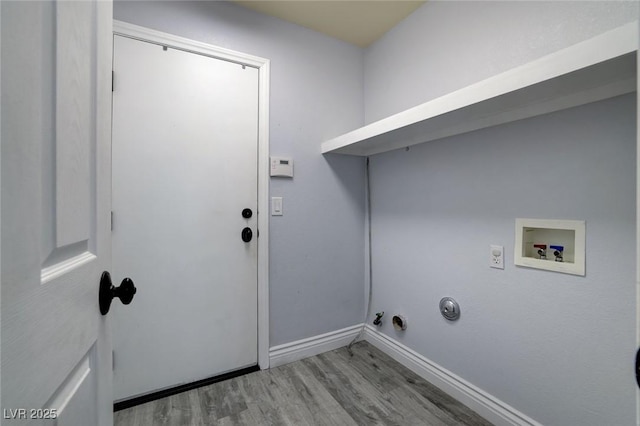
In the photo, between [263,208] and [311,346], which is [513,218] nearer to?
[263,208]

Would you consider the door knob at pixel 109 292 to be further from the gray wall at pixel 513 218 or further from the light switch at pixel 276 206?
the gray wall at pixel 513 218

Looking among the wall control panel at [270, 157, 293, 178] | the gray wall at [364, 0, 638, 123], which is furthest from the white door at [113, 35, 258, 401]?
the gray wall at [364, 0, 638, 123]

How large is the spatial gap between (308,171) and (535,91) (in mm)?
1347

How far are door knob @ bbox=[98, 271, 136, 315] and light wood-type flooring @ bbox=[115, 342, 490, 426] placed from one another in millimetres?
1147

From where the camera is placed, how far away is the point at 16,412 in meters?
0.29

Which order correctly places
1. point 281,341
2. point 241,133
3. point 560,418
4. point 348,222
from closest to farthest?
point 560,418, point 241,133, point 281,341, point 348,222

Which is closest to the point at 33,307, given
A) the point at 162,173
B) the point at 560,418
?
the point at 162,173

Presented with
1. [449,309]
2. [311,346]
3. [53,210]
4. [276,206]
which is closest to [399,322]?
[449,309]

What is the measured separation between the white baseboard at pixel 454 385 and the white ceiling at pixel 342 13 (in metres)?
2.32

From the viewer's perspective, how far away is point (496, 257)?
4.40ft

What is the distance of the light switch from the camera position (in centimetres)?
184

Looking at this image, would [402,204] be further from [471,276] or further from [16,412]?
[16,412]

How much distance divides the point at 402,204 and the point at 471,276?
650 mm

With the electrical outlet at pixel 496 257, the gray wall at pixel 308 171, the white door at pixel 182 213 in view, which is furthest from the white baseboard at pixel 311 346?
the electrical outlet at pixel 496 257
